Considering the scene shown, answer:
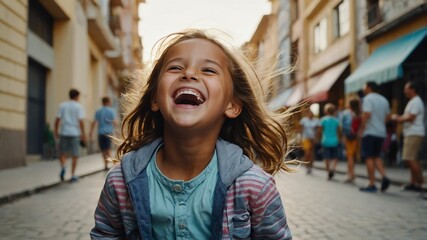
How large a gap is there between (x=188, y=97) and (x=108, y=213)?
588 mm

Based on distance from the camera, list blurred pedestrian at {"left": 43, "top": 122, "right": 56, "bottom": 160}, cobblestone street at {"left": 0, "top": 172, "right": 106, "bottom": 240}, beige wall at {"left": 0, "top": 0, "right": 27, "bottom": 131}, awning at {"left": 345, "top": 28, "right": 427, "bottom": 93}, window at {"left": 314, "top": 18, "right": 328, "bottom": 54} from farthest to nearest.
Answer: window at {"left": 314, "top": 18, "right": 328, "bottom": 54}, blurred pedestrian at {"left": 43, "top": 122, "right": 56, "bottom": 160}, awning at {"left": 345, "top": 28, "right": 427, "bottom": 93}, beige wall at {"left": 0, "top": 0, "right": 27, "bottom": 131}, cobblestone street at {"left": 0, "top": 172, "right": 106, "bottom": 240}

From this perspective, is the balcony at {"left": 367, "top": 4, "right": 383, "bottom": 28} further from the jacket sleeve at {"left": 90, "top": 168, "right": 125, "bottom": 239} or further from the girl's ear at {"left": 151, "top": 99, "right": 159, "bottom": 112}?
the jacket sleeve at {"left": 90, "top": 168, "right": 125, "bottom": 239}

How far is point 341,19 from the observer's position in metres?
21.6

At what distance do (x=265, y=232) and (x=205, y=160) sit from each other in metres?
0.42

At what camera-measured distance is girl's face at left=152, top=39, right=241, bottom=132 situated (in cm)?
209

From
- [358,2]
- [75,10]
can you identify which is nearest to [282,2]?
[358,2]

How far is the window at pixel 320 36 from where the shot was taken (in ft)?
79.6

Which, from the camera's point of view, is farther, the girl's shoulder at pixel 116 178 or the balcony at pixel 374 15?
the balcony at pixel 374 15

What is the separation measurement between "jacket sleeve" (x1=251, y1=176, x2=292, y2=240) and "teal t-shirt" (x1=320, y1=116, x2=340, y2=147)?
30.8ft

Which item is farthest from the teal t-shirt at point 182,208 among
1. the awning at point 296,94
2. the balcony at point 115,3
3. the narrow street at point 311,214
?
the balcony at point 115,3

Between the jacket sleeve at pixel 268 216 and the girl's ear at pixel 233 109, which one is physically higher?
the girl's ear at pixel 233 109

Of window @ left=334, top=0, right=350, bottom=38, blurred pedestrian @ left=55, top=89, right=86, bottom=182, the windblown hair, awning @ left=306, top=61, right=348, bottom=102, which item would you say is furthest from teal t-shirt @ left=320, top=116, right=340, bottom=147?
window @ left=334, top=0, right=350, bottom=38

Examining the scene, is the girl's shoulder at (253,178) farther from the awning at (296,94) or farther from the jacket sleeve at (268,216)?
the awning at (296,94)

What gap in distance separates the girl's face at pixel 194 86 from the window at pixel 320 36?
22.5 m
